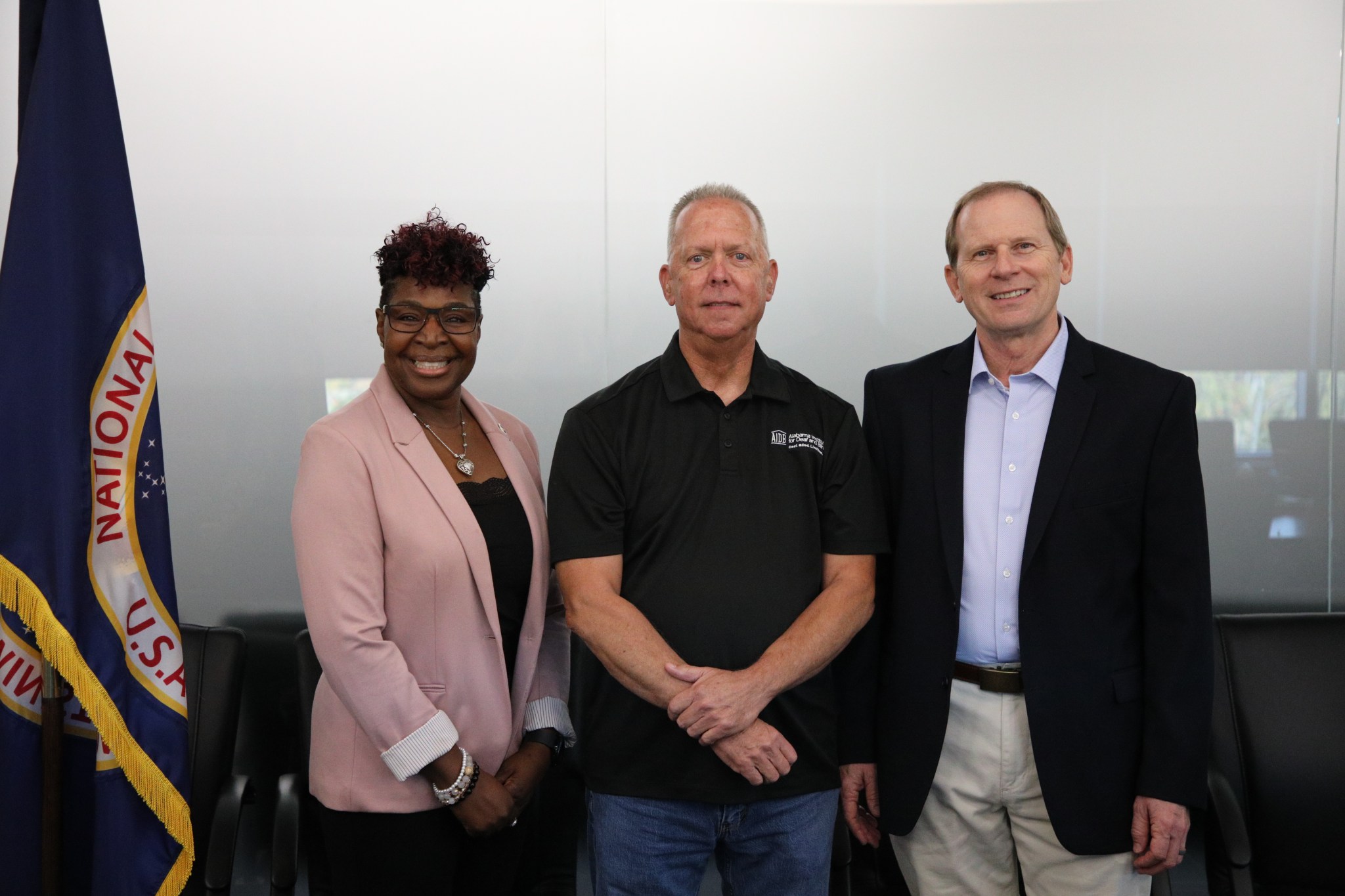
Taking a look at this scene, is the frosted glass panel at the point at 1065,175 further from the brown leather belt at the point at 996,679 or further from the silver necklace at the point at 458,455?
the brown leather belt at the point at 996,679

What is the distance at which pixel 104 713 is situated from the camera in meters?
2.16

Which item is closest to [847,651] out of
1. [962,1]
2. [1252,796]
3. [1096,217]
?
[1252,796]

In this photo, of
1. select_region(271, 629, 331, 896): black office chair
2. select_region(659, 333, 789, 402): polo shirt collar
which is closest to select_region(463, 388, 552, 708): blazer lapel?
select_region(659, 333, 789, 402): polo shirt collar

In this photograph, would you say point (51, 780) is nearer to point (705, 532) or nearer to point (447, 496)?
point (447, 496)

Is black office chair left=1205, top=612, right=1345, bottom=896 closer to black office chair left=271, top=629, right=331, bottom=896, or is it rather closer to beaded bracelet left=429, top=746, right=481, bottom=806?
beaded bracelet left=429, top=746, right=481, bottom=806

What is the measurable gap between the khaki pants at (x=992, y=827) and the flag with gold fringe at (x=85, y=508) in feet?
5.30

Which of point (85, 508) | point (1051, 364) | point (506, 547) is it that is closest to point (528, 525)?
point (506, 547)

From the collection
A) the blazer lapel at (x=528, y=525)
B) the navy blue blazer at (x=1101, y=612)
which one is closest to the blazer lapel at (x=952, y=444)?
the navy blue blazer at (x=1101, y=612)

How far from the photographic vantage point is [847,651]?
227 cm

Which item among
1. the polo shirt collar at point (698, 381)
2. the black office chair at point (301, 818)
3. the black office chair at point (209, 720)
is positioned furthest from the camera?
the black office chair at point (209, 720)

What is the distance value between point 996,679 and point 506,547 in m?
1.04

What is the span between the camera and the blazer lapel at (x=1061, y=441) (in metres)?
2.07

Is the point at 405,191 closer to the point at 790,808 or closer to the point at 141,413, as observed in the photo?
the point at 141,413

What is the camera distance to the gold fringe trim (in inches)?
82.7
